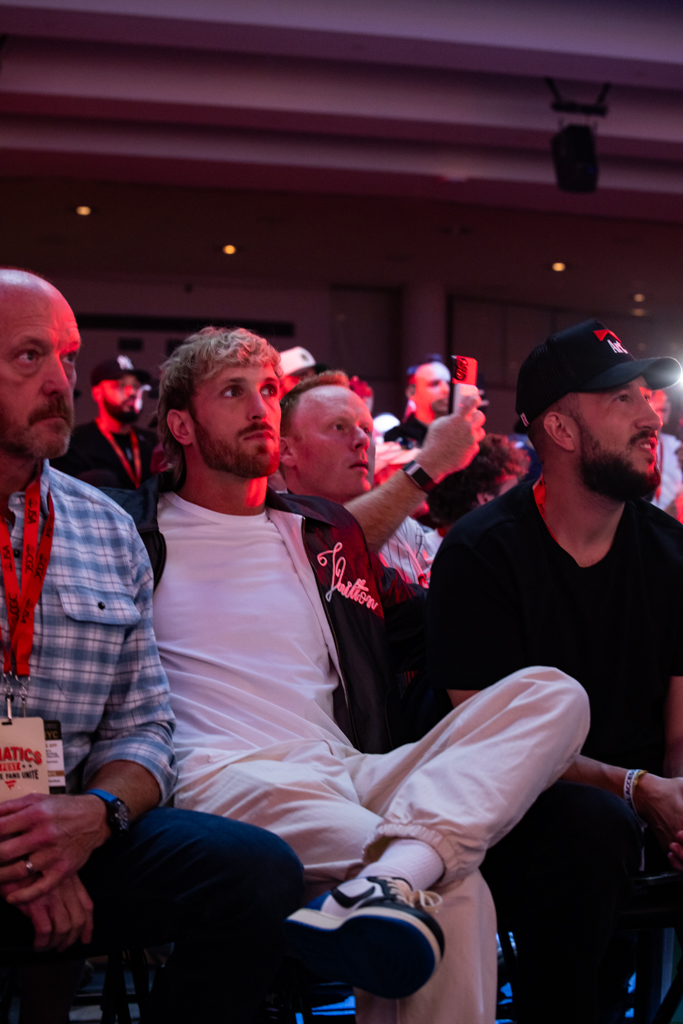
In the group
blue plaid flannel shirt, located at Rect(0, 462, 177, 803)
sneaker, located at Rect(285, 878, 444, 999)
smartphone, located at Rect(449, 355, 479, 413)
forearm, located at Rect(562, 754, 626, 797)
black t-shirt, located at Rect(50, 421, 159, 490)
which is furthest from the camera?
black t-shirt, located at Rect(50, 421, 159, 490)

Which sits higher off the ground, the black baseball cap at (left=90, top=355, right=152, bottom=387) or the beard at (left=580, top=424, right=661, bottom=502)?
the black baseball cap at (left=90, top=355, right=152, bottom=387)

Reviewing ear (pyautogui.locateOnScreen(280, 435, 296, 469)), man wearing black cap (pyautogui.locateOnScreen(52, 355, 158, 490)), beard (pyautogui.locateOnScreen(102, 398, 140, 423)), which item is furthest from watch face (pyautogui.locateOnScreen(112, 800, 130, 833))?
beard (pyautogui.locateOnScreen(102, 398, 140, 423))

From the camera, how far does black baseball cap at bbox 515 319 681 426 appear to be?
6.08 ft

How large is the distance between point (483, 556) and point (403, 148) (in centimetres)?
721

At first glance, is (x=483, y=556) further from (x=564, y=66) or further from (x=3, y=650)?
(x=564, y=66)

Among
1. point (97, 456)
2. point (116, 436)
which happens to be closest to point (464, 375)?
point (97, 456)

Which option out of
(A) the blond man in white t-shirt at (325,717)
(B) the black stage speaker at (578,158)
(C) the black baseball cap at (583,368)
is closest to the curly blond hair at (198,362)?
(A) the blond man in white t-shirt at (325,717)

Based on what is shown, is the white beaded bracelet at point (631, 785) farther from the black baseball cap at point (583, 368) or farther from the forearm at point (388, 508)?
the forearm at point (388, 508)

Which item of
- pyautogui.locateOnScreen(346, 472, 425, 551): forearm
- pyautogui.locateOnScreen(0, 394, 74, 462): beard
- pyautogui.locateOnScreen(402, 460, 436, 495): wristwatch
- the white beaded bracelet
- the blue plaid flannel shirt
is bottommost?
the white beaded bracelet

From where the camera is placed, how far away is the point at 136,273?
1150cm

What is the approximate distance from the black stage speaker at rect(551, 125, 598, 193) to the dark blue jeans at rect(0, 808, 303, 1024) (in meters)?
6.67

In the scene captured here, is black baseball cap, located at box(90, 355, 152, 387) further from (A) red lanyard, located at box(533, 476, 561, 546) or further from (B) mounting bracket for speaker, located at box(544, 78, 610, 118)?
(A) red lanyard, located at box(533, 476, 561, 546)

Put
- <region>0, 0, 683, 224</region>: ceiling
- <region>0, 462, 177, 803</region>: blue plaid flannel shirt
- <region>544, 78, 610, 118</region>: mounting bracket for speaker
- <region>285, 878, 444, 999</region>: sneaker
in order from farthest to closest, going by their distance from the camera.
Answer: <region>544, 78, 610, 118</region>: mounting bracket for speaker, <region>0, 0, 683, 224</region>: ceiling, <region>0, 462, 177, 803</region>: blue plaid flannel shirt, <region>285, 878, 444, 999</region>: sneaker

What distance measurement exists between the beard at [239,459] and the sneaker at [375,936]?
1.01 m
